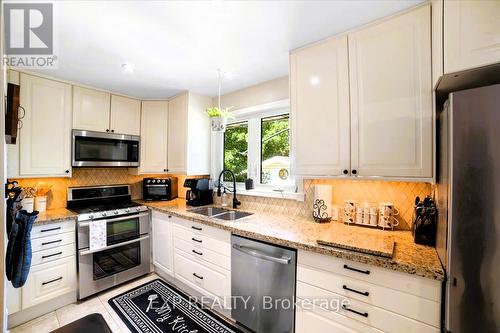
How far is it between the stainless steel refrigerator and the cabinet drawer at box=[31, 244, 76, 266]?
293 cm

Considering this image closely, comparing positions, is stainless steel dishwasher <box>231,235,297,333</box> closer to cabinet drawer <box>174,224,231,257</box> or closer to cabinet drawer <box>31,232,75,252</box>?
cabinet drawer <box>174,224,231,257</box>

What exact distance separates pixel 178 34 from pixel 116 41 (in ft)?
1.68

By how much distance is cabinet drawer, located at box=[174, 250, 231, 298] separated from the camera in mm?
1841

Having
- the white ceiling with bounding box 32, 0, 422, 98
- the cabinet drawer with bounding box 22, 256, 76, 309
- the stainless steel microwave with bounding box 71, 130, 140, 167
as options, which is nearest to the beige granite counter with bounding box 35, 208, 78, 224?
the cabinet drawer with bounding box 22, 256, 76, 309

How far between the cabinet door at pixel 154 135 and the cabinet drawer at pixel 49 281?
4.37ft

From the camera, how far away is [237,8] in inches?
50.7

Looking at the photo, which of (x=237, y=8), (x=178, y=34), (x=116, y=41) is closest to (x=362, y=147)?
(x=237, y=8)

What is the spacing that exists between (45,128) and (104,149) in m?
→ 0.56

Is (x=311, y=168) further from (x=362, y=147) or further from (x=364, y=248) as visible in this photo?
(x=364, y=248)

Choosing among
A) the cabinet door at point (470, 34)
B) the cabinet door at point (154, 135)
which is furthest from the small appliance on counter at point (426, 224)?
the cabinet door at point (154, 135)

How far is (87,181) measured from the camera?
2715 mm

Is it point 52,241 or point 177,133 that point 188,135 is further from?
point 52,241

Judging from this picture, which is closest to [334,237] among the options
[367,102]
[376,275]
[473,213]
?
[376,275]

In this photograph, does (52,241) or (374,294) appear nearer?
(374,294)
